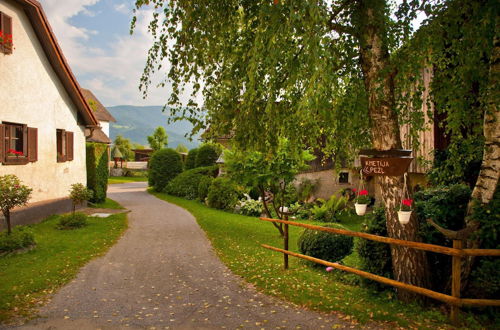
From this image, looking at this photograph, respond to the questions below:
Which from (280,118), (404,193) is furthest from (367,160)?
(280,118)

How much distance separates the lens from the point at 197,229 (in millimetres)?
13438

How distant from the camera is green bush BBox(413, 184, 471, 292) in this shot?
19.2 ft

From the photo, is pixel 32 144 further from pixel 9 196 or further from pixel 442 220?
pixel 442 220

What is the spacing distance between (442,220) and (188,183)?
66.2 feet

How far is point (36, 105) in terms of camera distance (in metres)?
Answer: 13.4

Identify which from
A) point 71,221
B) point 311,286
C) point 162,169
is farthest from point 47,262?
point 162,169

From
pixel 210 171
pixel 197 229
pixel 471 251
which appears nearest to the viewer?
pixel 471 251

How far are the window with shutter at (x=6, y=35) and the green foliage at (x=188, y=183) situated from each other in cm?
1374

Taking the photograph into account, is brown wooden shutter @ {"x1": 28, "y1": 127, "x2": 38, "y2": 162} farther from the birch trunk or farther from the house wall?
the birch trunk

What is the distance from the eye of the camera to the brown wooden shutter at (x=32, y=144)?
12.8 m

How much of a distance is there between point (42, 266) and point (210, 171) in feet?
57.1

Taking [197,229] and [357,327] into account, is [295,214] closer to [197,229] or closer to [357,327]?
[197,229]

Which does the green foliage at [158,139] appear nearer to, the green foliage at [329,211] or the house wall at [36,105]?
the house wall at [36,105]

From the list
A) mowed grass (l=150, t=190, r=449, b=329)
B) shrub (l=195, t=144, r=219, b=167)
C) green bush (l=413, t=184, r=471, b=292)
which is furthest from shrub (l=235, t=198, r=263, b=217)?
green bush (l=413, t=184, r=471, b=292)
